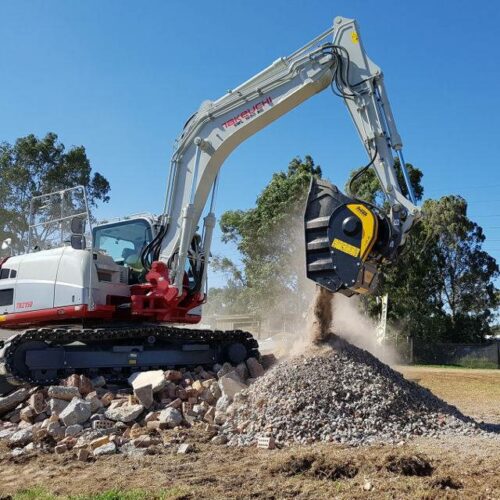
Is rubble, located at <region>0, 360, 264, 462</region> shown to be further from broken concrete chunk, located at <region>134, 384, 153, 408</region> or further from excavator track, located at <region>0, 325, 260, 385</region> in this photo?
excavator track, located at <region>0, 325, 260, 385</region>

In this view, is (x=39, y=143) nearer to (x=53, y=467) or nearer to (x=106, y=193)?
(x=106, y=193)

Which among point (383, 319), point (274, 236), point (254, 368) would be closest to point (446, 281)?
point (383, 319)

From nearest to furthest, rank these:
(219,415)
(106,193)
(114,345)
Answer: (219,415)
(114,345)
(106,193)

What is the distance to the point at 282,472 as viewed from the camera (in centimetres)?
570

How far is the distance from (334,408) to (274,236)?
63.5ft

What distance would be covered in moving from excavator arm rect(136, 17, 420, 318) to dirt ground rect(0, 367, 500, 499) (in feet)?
8.02

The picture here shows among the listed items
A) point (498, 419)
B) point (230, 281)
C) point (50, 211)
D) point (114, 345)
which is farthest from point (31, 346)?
point (230, 281)

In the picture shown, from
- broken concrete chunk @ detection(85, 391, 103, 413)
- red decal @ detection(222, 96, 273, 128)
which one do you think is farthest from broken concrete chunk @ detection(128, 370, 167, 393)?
red decal @ detection(222, 96, 273, 128)

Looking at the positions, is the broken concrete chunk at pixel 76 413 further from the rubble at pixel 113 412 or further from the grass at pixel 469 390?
the grass at pixel 469 390

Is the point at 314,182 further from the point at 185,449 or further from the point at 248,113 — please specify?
the point at 185,449

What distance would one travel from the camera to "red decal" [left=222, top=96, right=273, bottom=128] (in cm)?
1000

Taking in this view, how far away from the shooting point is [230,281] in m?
33.9

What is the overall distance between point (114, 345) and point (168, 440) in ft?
9.84

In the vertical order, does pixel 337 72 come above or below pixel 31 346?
above
